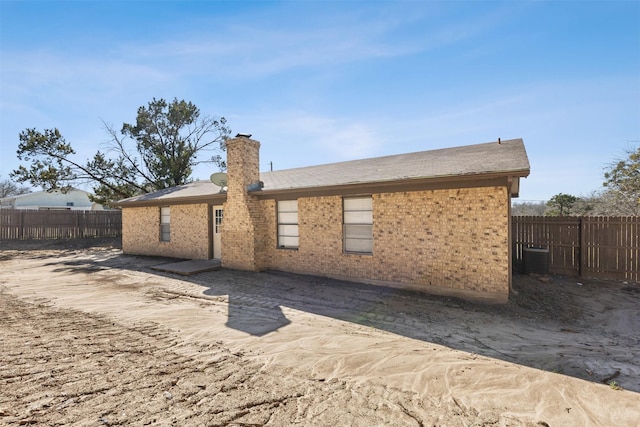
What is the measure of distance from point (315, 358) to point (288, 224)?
22.2 ft

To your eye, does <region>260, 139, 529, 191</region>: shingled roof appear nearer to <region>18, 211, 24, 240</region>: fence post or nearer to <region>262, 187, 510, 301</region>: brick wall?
<region>262, 187, 510, 301</region>: brick wall

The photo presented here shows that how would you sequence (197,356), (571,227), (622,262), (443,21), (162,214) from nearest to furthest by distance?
1. (197,356)
2. (443,21)
3. (622,262)
4. (571,227)
5. (162,214)

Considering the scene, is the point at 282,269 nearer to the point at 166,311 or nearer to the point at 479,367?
the point at 166,311

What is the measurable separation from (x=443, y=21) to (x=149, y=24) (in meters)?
8.06

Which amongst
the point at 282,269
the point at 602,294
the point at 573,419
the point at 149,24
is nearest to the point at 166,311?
the point at 282,269

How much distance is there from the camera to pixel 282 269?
1091 cm

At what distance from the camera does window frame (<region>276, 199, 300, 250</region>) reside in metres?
10.7

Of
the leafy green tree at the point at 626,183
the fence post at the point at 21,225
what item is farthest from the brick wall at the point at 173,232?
the leafy green tree at the point at 626,183

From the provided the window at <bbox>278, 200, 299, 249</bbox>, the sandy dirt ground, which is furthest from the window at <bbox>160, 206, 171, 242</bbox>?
the window at <bbox>278, 200, 299, 249</bbox>

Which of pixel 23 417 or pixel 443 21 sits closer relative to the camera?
pixel 23 417

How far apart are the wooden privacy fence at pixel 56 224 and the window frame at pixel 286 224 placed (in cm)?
Result: 1854

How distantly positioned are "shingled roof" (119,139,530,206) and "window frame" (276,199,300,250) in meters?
0.68

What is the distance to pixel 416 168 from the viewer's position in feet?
29.4

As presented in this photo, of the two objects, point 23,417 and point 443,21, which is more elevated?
point 443,21
